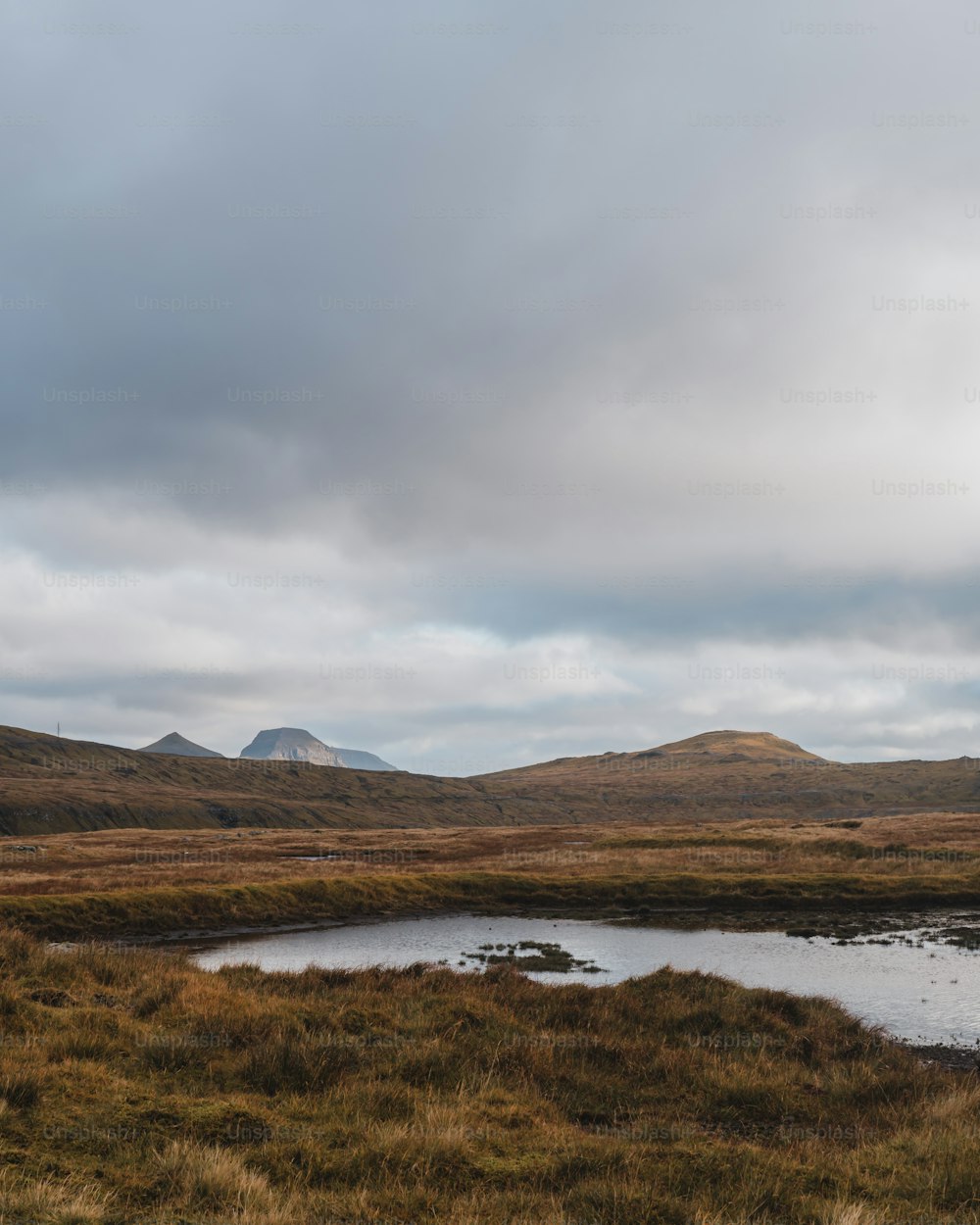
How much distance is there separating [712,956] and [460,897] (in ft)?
78.4

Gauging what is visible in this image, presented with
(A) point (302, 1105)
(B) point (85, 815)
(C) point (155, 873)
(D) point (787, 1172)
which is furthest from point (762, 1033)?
(B) point (85, 815)

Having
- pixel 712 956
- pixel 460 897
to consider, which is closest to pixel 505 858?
pixel 460 897

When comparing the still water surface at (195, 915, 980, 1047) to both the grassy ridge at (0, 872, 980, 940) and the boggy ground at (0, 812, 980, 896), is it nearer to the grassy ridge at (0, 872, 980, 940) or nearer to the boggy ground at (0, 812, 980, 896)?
the grassy ridge at (0, 872, 980, 940)

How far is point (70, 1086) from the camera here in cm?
1242

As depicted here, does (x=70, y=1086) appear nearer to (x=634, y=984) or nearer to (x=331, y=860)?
(x=634, y=984)

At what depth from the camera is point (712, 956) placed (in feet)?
122

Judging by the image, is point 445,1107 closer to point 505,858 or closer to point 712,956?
point 712,956

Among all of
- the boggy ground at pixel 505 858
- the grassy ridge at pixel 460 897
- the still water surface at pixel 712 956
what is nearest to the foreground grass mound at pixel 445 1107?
the still water surface at pixel 712 956

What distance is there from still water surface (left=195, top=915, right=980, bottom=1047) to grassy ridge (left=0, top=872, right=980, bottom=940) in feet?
15.2

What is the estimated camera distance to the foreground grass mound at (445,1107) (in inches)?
366

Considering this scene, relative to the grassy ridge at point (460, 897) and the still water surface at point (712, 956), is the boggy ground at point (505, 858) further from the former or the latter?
the still water surface at point (712, 956)

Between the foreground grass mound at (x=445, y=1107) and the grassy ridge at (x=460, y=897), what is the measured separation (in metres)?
24.5

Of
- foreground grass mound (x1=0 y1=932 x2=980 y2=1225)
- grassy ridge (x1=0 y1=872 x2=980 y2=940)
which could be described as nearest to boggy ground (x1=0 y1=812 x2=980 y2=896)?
grassy ridge (x1=0 y1=872 x2=980 y2=940)

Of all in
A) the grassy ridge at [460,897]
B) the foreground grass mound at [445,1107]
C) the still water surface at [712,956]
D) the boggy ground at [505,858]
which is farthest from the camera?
the boggy ground at [505,858]
